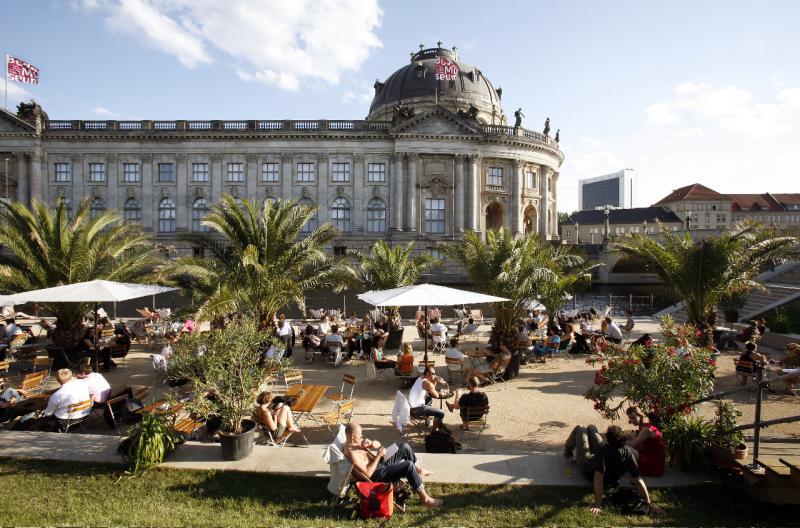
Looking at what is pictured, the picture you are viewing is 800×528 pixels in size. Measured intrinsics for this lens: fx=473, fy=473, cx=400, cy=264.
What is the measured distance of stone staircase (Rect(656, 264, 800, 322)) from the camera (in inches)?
927

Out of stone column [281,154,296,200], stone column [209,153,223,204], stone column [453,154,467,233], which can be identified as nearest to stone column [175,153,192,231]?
stone column [209,153,223,204]

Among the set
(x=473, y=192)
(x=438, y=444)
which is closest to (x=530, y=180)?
(x=473, y=192)

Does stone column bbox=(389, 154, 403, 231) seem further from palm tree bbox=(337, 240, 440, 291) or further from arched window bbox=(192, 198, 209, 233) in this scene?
palm tree bbox=(337, 240, 440, 291)

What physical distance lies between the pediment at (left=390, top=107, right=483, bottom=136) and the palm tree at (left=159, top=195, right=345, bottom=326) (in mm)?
39769

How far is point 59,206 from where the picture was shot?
15617mm

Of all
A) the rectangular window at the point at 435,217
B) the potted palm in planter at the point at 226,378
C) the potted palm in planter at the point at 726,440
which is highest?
the rectangular window at the point at 435,217

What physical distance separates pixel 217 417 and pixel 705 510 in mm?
8192

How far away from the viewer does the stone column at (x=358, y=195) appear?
5572 centimetres

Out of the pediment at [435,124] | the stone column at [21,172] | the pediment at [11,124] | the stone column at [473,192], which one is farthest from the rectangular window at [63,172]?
the stone column at [473,192]

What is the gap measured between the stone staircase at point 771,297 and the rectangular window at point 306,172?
131 ft

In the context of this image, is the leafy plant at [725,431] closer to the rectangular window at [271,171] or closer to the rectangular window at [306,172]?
the rectangular window at [306,172]

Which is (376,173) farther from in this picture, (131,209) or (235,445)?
(235,445)

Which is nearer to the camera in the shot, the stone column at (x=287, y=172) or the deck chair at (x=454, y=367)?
the deck chair at (x=454, y=367)

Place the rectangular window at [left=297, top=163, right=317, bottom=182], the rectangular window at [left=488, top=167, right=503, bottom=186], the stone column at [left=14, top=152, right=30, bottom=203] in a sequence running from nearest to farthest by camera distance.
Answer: the stone column at [left=14, top=152, right=30, bottom=203] < the rectangular window at [left=297, top=163, right=317, bottom=182] < the rectangular window at [left=488, top=167, right=503, bottom=186]
